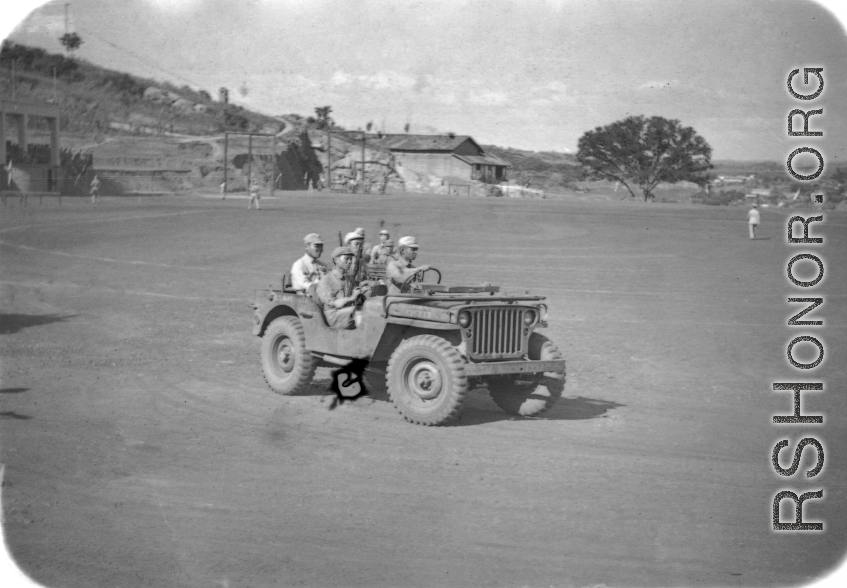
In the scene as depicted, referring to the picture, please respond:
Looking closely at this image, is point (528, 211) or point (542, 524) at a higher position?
point (528, 211)

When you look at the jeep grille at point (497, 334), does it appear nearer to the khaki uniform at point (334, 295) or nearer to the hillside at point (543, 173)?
the khaki uniform at point (334, 295)

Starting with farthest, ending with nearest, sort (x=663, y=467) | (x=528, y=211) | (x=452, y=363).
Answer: (x=528, y=211), (x=452, y=363), (x=663, y=467)

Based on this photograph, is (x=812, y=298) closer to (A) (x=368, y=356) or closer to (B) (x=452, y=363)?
(B) (x=452, y=363)

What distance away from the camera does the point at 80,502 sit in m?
7.82

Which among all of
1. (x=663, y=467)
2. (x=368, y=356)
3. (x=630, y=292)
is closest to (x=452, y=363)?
(x=368, y=356)

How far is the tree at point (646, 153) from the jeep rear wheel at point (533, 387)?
1191 centimetres

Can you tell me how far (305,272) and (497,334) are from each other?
3.02 metres

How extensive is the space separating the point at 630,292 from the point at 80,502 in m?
17.3

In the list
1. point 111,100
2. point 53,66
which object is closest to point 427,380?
point 53,66

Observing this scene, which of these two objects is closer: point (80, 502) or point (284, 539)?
point (284, 539)

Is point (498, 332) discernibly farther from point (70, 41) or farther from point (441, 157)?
point (441, 157)

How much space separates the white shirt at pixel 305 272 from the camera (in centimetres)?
1234

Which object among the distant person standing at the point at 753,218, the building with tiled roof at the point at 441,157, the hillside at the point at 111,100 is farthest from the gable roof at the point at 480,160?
the hillside at the point at 111,100

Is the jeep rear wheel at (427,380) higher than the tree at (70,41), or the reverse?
the tree at (70,41)
